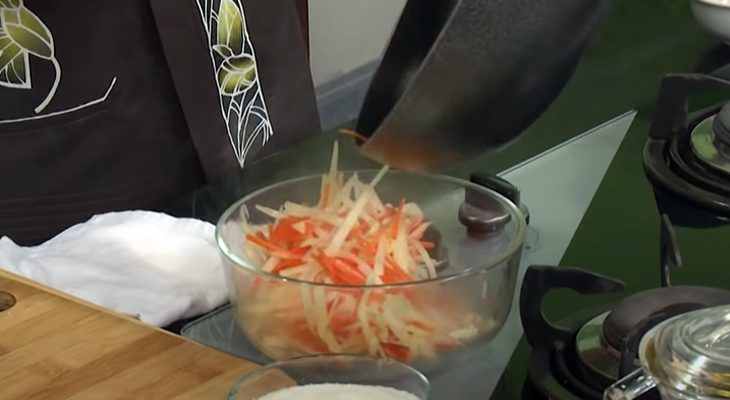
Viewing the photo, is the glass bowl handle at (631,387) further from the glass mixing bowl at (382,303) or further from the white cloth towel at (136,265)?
the white cloth towel at (136,265)

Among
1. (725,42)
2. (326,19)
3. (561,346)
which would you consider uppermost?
(561,346)

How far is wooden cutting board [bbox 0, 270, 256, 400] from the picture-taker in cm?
70

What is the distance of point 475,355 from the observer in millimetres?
715

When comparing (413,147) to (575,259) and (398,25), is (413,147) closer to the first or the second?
(398,25)

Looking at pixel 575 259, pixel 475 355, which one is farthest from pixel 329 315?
pixel 575 259

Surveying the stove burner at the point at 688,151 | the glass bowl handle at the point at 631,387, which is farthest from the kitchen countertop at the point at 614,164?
the glass bowl handle at the point at 631,387

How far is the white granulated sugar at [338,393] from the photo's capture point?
0.63 metres

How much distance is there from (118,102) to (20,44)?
4.8 inches

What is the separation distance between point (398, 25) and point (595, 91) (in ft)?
Result: 1.79

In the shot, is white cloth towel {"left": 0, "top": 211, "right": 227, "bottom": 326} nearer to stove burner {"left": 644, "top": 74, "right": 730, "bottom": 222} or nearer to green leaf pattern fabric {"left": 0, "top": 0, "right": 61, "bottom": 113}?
green leaf pattern fabric {"left": 0, "top": 0, "right": 61, "bottom": 113}

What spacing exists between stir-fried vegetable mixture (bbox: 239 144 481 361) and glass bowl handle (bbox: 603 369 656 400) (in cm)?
16

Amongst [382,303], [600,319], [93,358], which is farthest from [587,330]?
[93,358]

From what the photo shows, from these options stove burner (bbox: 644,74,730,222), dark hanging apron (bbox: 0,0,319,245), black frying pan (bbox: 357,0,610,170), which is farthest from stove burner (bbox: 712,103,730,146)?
dark hanging apron (bbox: 0,0,319,245)

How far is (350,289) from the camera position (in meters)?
0.65
